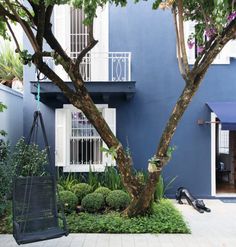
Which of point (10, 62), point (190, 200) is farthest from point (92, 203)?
point (10, 62)

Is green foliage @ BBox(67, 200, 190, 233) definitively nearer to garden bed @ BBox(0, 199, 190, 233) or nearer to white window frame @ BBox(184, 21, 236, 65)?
garden bed @ BBox(0, 199, 190, 233)

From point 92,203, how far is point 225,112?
5331 millimetres

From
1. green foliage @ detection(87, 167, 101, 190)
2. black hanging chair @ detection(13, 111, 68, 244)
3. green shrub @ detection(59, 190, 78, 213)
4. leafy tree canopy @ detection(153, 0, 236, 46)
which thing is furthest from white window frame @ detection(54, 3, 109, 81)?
black hanging chair @ detection(13, 111, 68, 244)

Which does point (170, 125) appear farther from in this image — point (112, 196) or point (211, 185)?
point (211, 185)

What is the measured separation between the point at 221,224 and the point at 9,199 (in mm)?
5847

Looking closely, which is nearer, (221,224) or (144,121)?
(221,224)

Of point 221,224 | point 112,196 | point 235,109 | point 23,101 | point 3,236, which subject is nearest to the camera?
point 3,236

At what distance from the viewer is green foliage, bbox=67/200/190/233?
30.6ft

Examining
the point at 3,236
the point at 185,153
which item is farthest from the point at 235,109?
the point at 3,236

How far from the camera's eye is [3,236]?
9047 mm

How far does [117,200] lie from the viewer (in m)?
11.4

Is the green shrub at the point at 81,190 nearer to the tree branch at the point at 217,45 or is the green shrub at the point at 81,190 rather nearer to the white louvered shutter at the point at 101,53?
the white louvered shutter at the point at 101,53

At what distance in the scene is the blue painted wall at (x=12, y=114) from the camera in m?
13.6

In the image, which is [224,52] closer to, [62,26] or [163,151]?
[62,26]
